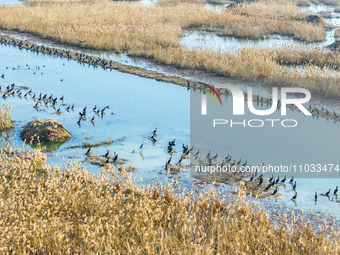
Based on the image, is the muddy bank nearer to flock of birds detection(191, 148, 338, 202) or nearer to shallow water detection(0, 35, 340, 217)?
shallow water detection(0, 35, 340, 217)

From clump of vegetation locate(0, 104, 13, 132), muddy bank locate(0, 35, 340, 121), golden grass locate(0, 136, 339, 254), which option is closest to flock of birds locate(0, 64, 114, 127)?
clump of vegetation locate(0, 104, 13, 132)

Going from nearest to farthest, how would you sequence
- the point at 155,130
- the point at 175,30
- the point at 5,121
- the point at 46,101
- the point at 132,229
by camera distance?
the point at 132,229
the point at 155,130
the point at 5,121
the point at 46,101
the point at 175,30

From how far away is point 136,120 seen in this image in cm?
1442

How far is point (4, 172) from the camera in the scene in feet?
27.2

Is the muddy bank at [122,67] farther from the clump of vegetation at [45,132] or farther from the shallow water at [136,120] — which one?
the clump of vegetation at [45,132]

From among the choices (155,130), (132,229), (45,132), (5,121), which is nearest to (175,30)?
(155,130)

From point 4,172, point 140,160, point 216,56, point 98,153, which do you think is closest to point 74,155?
point 98,153

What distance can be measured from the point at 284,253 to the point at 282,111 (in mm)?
10284

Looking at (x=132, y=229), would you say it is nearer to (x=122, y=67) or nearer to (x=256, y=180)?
(x=256, y=180)

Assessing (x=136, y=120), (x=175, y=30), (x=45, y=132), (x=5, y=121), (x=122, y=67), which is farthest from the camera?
(x=175, y=30)

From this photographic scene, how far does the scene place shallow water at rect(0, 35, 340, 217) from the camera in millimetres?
11117

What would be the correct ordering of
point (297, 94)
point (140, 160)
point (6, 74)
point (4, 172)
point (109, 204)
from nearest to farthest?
1. point (109, 204)
2. point (4, 172)
3. point (140, 160)
4. point (297, 94)
5. point (6, 74)

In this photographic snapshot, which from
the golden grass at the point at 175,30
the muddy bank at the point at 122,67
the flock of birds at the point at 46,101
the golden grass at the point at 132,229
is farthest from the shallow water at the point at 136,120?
the golden grass at the point at 175,30

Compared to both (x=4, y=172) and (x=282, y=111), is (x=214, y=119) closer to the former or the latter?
(x=282, y=111)
